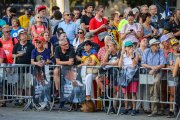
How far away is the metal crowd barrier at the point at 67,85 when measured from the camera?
19109 mm

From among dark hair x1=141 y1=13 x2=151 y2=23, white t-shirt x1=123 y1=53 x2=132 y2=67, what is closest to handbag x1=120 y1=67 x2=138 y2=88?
white t-shirt x1=123 y1=53 x2=132 y2=67

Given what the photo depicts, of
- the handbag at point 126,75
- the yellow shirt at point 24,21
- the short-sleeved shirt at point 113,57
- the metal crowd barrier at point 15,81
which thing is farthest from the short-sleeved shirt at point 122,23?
the yellow shirt at point 24,21

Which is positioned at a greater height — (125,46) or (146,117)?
(125,46)

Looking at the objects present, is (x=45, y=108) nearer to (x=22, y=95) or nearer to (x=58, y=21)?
(x=22, y=95)

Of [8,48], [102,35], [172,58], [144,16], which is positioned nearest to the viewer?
[172,58]

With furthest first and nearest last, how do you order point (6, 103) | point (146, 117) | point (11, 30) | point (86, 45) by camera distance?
point (11, 30) → point (6, 103) → point (86, 45) → point (146, 117)

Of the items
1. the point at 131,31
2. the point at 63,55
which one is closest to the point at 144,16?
the point at 131,31

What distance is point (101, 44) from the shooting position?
22234 mm

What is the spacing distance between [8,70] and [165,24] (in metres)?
4.81

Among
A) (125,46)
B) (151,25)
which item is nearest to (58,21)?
(151,25)

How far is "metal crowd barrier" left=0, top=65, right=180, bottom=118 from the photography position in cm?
1911

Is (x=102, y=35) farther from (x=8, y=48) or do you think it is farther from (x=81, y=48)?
(x=8, y=48)

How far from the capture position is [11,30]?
77.6ft

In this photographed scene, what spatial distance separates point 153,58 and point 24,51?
150 inches
